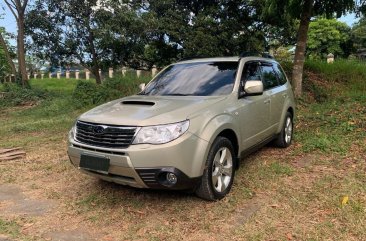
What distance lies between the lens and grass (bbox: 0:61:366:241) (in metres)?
3.63

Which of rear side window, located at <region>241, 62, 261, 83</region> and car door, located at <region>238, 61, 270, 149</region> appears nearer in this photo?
car door, located at <region>238, 61, 270, 149</region>

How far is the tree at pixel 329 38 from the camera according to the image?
127 feet

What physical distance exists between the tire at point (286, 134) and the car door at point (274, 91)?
35 centimetres

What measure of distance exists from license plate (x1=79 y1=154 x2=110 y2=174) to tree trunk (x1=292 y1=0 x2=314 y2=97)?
8.01 meters

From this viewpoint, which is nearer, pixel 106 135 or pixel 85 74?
pixel 106 135

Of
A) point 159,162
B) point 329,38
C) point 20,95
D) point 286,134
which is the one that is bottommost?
point 20,95

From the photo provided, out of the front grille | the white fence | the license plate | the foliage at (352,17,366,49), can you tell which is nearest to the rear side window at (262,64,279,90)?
the front grille

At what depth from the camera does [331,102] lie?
428 inches

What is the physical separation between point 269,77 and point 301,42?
5.11 metres

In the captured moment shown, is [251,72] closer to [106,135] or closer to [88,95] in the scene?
[106,135]

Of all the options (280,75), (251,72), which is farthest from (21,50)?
(251,72)

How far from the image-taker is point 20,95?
15.4 metres

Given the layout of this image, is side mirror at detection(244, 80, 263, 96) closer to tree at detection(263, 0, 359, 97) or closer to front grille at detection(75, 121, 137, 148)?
front grille at detection(75, 121, 137, 148)

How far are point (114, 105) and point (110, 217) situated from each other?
128 centimetres
